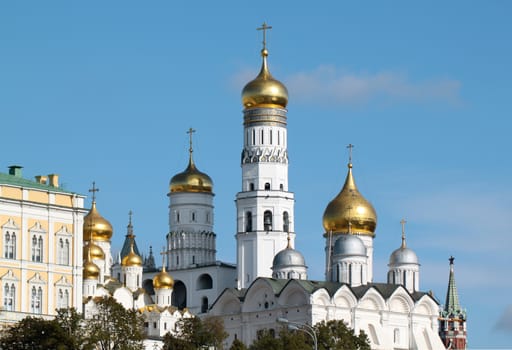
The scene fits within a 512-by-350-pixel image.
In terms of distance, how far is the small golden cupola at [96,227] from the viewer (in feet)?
345

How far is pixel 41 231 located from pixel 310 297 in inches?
822

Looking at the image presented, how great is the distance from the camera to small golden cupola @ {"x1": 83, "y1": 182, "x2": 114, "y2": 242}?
105 metres

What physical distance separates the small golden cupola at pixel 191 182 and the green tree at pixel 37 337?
35061 mm

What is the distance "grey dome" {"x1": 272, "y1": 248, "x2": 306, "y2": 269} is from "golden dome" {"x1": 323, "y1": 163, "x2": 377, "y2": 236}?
469 centimetres

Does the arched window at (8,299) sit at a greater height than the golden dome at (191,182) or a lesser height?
lesser

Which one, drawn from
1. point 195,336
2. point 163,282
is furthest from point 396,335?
point 195,336

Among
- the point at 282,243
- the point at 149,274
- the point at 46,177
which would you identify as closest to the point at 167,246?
the point at 149,274

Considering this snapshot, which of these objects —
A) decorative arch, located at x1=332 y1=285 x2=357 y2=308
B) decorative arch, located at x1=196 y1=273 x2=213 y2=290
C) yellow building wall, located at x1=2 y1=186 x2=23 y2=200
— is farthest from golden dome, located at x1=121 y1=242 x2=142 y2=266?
yellow building wall, located at x1=2 y1=186 x2=23 y2=200

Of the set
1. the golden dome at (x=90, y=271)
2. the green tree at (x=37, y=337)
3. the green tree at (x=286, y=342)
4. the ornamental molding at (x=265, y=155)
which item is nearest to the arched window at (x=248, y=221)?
the ornamental molding at (x=265, y=155)

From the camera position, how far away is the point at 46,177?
87375 millimetres

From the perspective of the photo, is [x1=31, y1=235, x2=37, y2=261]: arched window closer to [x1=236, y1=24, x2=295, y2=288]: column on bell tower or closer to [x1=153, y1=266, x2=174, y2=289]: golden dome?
[x1=153, y1=266, x2=174, y2=289]: golden dome

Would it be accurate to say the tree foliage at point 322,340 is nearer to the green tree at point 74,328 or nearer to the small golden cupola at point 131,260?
the green tree at point 74,328

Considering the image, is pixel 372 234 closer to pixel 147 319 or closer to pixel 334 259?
pixel 334 259

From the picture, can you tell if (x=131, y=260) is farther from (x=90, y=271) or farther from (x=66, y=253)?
(x=66, y=253)
